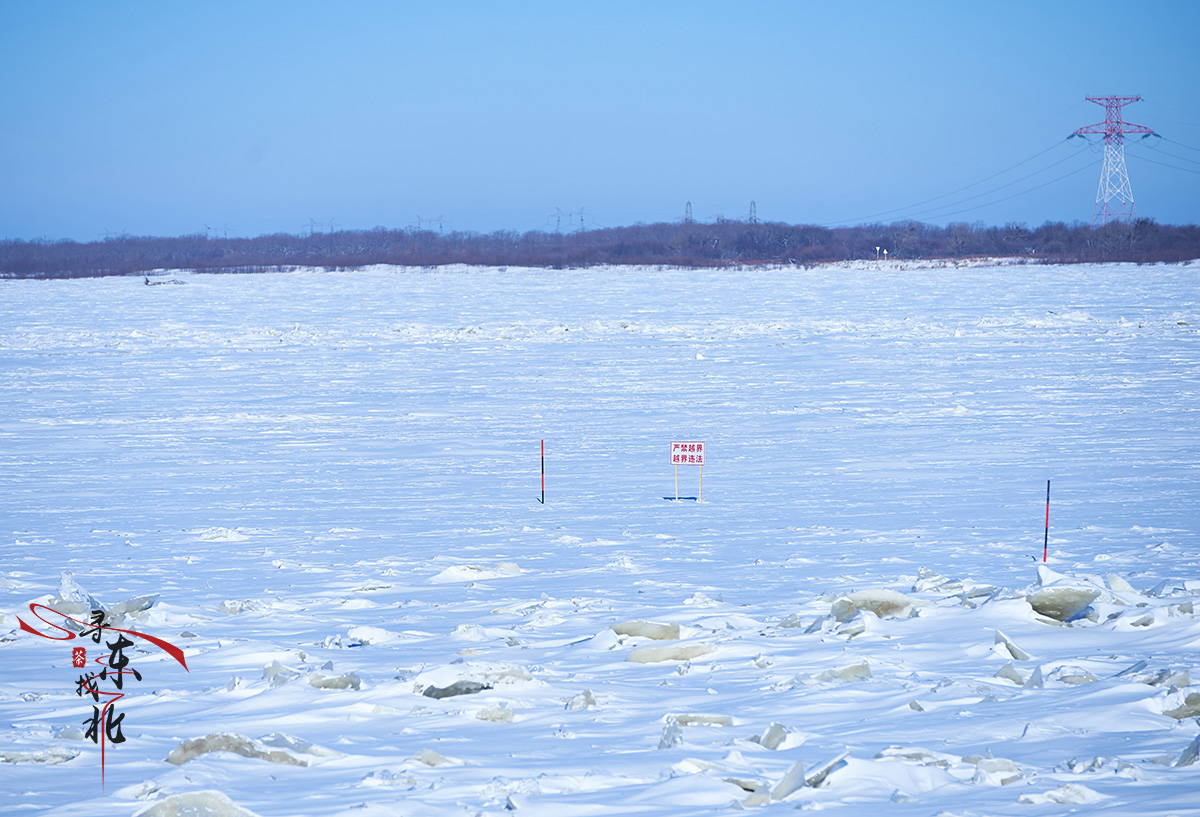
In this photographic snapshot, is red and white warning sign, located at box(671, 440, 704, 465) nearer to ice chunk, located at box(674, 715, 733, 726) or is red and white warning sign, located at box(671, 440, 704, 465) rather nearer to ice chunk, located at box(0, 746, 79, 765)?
ice chunk, located at box(674, 715, 733, 726)

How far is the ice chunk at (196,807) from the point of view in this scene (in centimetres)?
345

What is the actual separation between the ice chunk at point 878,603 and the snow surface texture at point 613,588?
2cm

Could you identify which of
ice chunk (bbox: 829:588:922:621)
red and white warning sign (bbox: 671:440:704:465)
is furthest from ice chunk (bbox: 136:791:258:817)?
red and white warning sign (bbox: 671:440:704:465)

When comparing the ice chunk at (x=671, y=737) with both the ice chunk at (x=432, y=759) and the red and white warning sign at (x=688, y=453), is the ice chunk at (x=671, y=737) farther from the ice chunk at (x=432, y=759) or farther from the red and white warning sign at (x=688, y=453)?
the red and white warning sign at (x=688, y=453)

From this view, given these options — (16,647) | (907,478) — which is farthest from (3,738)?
(907,478)

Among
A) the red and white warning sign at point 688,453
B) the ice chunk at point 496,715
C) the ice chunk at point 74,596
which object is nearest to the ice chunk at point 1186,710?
the ice chunk at point 496,715

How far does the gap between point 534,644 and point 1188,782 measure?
3.35m

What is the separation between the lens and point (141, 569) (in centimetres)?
780

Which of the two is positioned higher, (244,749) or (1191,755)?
(1191,755)

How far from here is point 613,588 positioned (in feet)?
23.9

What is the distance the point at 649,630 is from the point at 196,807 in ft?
9.82

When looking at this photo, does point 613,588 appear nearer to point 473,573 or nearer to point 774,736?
point 473,573

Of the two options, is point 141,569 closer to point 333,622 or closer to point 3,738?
point 333,622

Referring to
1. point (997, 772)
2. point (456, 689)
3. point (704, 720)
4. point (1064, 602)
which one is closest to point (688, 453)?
point (1064, 602)
